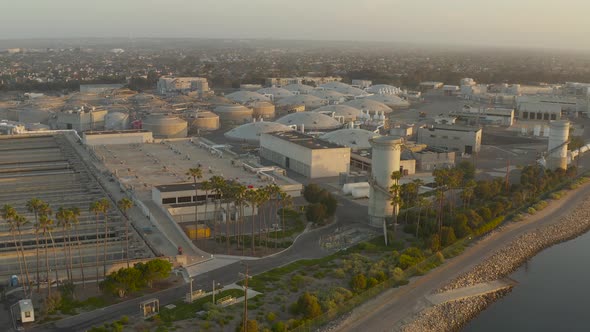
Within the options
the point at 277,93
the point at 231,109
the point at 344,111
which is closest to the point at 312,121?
the point at 344,111

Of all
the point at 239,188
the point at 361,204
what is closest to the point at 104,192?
the point at 239,188

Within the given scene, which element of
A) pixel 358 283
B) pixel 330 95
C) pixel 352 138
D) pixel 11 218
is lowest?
pixel 330 95

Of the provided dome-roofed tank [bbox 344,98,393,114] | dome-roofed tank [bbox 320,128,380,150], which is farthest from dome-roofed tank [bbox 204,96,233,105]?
dome-roofed tank [bbox 320,128,380,150]

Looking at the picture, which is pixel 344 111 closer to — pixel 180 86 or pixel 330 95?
pixel 330 95

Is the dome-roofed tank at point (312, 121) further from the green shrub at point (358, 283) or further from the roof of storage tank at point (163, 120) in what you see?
the green shrub at point (358, 283)

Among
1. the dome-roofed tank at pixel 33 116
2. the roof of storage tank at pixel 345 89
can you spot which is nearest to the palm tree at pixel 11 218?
the dome-roofed tank at pixel 33 116

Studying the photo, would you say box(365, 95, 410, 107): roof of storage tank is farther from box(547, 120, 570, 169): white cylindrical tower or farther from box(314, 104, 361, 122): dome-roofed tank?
box(547, 120, 570, 169): white cylindrical tower
